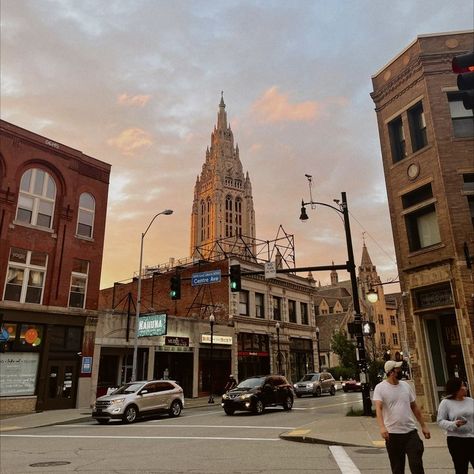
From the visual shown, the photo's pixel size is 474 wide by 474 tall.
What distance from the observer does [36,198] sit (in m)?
26.4

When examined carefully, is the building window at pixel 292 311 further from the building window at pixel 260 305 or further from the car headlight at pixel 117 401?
the car headlight at pixel 117 401

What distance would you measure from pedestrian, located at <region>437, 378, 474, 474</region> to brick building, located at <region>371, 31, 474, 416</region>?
388 inches

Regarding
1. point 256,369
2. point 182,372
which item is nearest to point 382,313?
point 256,369

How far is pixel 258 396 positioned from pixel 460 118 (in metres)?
14.6

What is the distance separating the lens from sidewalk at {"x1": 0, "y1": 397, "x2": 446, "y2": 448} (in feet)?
38.8

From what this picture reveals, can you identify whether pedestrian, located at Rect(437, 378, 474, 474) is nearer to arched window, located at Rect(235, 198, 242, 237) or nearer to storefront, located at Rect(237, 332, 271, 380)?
storefront, located at Rect(237, 332, 271, 380)

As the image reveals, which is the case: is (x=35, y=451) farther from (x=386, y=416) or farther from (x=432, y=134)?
(x=432, y=134)

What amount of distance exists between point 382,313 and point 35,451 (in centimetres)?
9750

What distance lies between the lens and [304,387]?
36.1 m

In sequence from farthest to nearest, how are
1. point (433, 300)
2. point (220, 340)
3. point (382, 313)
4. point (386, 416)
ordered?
point (382, 313) < point (220, 340) < point (433, 300) < point (386, 416)

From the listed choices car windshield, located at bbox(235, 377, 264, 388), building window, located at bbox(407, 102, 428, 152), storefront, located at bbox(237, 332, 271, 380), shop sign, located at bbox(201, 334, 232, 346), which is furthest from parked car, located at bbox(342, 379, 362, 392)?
building window, located at bbox(407, 102, 428, 152)

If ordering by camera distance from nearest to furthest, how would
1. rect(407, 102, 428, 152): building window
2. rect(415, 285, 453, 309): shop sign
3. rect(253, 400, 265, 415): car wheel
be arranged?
rect(415, 285, 453, 309): shop sign → rect(407, 102, 428, 152): building window → rect(253, 400, 265, 415): car wheel

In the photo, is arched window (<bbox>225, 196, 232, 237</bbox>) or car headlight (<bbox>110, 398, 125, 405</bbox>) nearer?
car headlight (<bbox>110, 398, 125, 405</bbox>)

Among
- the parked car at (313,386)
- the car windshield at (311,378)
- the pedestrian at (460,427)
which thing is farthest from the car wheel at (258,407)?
the car windshield at (311,378)
